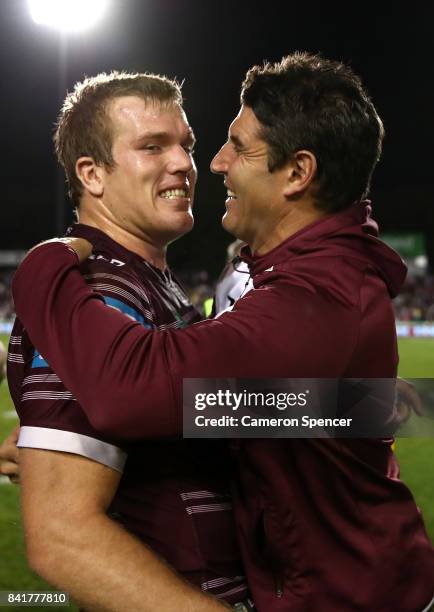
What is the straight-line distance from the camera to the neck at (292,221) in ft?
6.47

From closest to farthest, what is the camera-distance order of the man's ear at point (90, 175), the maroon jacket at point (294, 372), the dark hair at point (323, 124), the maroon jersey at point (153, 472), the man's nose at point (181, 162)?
1. the maroon jacket at point (294, 372)
2. the maroon jersey at point (153, 472)
3. the dark hair at point (323, 124)
4. the man's ear at point (90, 175)
5. the man's nose at point (181, 162)

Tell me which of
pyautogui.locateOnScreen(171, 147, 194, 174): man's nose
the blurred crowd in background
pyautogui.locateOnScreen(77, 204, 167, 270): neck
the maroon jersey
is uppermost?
pyautogui.locateOnScreen(171, 147, 194, 174): man's nose

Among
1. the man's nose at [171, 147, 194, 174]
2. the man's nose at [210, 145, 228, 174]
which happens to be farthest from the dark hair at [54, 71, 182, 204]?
the man's nose at [210, 145, 228, 174]

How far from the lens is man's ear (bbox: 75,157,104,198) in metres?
2.23

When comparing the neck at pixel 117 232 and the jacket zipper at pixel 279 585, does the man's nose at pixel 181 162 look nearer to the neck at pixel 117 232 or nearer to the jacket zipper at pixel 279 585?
the neck at pixel 117 232

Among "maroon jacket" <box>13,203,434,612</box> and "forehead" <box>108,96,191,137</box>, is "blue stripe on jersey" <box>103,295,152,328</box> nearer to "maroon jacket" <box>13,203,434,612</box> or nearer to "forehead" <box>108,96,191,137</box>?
"maroon jacket" <box>13,203,434,612</box>

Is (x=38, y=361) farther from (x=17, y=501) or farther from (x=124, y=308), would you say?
(x=17, y=501)

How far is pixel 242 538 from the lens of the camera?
1.84 meters

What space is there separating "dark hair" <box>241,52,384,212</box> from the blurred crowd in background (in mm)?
31357

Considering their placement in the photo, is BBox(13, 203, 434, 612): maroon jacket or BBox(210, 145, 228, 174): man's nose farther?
BBox(210, 145, 228, 174): man's nose

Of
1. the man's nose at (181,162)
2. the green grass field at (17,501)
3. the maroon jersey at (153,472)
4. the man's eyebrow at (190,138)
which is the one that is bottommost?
the green grass field at (17,501)

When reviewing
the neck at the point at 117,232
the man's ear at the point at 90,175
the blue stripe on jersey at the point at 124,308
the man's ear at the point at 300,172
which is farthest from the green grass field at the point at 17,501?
the man's ear at the point at 300,172

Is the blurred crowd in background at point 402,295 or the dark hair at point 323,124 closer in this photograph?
the dark hair at point 323,124

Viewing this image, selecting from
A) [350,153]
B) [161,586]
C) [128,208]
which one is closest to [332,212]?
[350,153]
